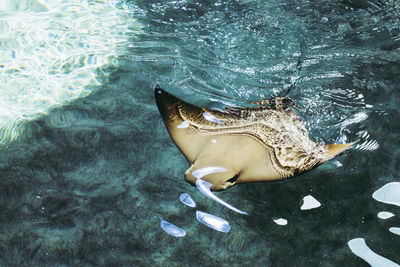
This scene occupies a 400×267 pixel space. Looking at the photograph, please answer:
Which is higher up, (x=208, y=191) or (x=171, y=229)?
(x=208, y=191)

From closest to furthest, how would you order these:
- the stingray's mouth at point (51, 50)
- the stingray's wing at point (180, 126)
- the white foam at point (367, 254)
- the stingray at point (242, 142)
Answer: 1. the white foam at point (367, 254)
2. the stingray at point (242, 142)
3. the stingray's wing at point (180, 126)
4. the stingray's mouth at point (51, 50)

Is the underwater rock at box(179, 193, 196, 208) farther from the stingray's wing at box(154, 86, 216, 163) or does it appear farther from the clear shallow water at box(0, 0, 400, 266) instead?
the stingray's wing at box(154, 86, 216, 163)

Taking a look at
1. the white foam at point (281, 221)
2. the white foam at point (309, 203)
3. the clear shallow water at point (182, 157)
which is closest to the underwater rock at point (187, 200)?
the clear shallow water at point (182, 157)

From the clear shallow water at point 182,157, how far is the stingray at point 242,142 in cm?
18

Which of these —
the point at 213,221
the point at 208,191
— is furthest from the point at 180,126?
the point at 213,221

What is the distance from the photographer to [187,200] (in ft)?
9.45

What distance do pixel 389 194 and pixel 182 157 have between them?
2.07 metres

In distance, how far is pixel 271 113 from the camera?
3643 millimetres

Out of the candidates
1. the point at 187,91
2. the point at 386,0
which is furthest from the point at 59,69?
the point at 386,0

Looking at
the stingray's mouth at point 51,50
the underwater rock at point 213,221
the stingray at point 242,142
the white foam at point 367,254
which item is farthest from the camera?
the stingray's mouth at point 51,50

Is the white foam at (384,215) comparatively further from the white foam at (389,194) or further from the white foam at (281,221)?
the white foam at (281,221)

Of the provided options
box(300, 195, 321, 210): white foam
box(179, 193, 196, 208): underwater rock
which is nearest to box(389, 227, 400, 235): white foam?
box(300, 195, 321, 210): white foam

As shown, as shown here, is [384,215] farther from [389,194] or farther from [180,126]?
[180,126]

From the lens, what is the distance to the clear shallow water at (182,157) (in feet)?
8.44
